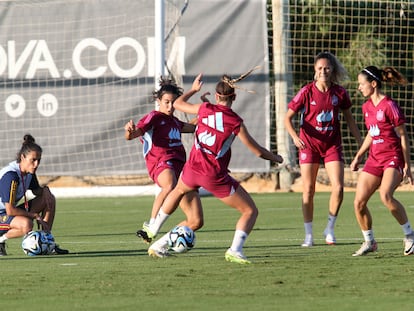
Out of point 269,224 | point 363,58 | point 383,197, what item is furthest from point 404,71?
point 383,197

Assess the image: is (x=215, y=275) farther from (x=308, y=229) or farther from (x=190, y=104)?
(x=308, y=229)

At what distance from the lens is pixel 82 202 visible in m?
22.0

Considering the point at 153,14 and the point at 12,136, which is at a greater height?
the point at 153,14

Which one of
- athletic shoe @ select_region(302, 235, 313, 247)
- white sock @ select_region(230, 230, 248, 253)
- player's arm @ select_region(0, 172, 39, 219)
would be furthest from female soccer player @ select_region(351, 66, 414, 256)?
player's arm @ select_region(0, 172, 39, 219)

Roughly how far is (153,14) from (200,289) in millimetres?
14917

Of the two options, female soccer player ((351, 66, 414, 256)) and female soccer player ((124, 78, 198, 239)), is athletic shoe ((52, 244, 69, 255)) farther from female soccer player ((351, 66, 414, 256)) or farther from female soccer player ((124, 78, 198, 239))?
female soccer player ((351, 66, 414, 256))

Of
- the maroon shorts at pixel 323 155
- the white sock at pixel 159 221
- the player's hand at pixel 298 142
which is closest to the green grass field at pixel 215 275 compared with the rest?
the white sock at pixel 159 221

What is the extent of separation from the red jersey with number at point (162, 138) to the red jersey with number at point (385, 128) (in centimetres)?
280

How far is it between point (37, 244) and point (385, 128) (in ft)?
12.4

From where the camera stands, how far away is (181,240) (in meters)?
11.1

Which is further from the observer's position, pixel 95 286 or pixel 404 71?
pixel 404 71

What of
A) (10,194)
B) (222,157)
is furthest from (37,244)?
(222,157)

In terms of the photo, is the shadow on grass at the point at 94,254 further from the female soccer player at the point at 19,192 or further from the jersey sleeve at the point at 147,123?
the jersey sleeve at the point at 147,123

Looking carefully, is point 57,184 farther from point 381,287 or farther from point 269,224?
point 381,287
